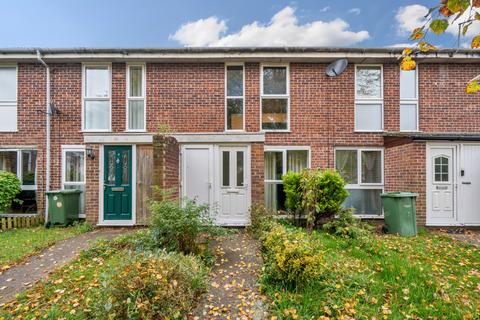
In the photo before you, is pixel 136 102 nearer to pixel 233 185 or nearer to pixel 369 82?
pixel 233 185

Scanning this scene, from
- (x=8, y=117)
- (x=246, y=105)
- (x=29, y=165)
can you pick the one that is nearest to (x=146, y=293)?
(x=246, y=105)

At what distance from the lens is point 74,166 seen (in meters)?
7.73

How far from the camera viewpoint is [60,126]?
769 cm

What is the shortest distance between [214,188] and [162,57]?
431 cm

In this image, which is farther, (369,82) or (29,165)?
(369,82)

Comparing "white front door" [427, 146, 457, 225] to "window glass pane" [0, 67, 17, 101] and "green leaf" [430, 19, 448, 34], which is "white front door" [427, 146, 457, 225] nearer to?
"green leaf" [430, 19, 448, 34]

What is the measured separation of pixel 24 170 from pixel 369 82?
37.3 feet

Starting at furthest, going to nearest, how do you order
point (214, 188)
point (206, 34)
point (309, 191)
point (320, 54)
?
point (206, 34), point (320, 54), point (214, 188), point (309, 191)

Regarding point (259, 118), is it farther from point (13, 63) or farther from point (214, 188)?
point (13, 63)

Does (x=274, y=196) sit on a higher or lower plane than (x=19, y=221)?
higher

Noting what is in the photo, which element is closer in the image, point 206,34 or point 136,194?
point 136,194

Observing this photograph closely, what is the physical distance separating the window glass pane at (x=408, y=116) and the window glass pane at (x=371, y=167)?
1.24 metres

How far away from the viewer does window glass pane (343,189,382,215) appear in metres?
7.54

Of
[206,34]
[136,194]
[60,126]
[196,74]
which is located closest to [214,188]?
[136,194]
